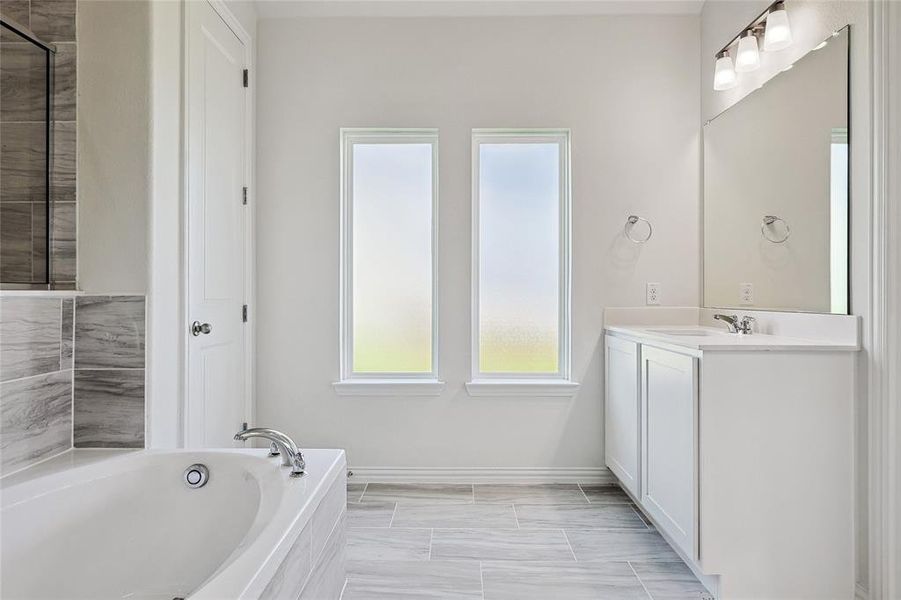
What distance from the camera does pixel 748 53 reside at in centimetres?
244

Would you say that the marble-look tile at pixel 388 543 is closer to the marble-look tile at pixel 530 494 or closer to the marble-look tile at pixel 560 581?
the marble-look tile at pixel 560 581

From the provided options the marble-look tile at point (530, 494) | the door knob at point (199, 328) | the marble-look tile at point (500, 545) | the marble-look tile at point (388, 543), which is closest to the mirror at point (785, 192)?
the marble-look tile at point (530, 494)

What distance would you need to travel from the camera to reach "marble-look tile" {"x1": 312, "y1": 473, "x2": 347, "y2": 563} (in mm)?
1445

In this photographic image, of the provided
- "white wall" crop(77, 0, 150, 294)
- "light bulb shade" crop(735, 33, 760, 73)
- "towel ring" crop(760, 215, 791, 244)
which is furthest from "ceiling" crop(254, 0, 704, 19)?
"towel ring" crop(760, 215, 791, 244)

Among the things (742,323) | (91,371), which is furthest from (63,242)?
(742,323)

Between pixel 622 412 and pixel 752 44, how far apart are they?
182 centimetres

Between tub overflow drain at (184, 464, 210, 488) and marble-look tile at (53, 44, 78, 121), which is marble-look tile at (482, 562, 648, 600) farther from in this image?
marble-look tile at (53, 44, 78, 121)

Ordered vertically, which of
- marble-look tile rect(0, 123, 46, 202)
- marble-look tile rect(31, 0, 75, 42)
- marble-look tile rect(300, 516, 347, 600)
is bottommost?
marble-look tile rect(300, 516, 347, 600)

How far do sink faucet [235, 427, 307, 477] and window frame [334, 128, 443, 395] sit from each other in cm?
135

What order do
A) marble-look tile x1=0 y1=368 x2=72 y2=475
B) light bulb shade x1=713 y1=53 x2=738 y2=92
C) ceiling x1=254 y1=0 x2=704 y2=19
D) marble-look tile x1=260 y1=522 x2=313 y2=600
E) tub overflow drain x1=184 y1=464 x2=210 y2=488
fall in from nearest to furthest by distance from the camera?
marble-look tile x1=260 y1=522 x2=313 y2=600 < marble-look tile x1=0 y1=368 x2=72 y2=475 < tub overflow drain x1=184 y1=464 x2=210 y2=488 < light bulb shade x1=713 y1=53 x2=738 y2=92 < ceiling x1=254 y1=0 x2=704 y2=19

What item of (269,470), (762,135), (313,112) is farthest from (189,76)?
(762,135)

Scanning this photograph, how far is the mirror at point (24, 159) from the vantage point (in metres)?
1.73

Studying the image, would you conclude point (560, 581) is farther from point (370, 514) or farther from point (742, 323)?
point (742, 323)

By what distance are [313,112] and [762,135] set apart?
2.29 meters
